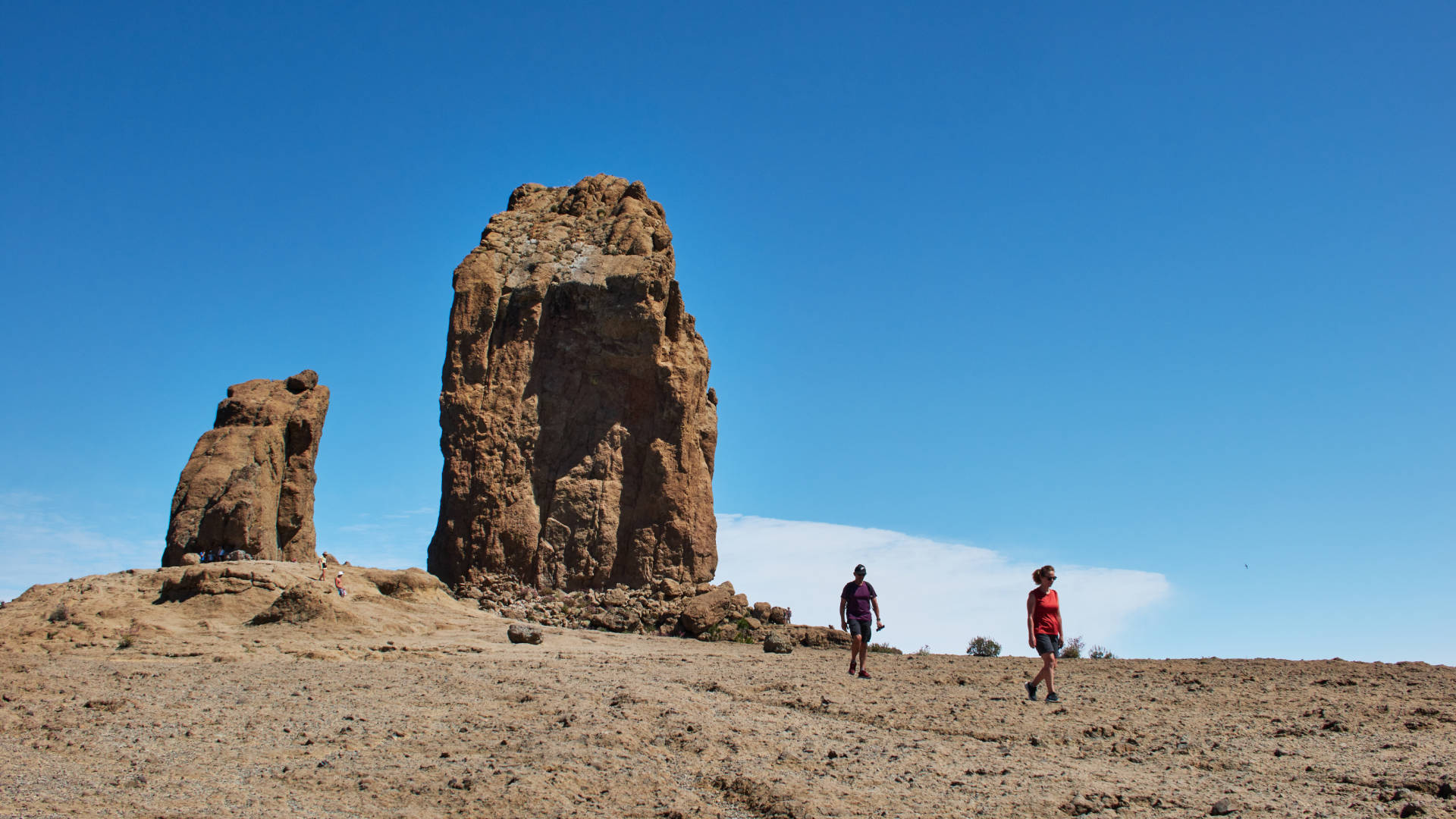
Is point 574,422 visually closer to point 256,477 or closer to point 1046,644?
point 256,477

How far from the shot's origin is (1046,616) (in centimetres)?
963

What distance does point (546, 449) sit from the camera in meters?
20.5

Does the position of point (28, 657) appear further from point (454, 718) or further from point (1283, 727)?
point (1283, 727)

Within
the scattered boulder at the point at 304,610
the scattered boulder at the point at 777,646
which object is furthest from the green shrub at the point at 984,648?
the scattered boulder at the point at 304,610

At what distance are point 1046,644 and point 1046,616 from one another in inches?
10.3

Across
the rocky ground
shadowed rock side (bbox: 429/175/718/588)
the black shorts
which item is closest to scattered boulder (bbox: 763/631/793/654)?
the rocky ground

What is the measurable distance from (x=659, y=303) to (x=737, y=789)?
15413 mm

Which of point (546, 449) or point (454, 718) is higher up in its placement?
point (546, 449)

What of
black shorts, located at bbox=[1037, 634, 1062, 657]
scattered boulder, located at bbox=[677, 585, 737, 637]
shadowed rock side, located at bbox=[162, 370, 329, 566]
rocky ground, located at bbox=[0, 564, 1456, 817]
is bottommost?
rocky ground, located at bbox=[0, 564, 1456, 817]

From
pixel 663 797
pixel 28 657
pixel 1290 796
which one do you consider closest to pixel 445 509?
pixel 28 657

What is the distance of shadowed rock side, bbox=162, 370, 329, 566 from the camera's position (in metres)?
18.7

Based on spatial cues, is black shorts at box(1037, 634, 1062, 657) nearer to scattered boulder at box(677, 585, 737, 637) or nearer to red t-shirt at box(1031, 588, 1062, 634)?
red t-shirt at box(1031, 588, 1062, 634)

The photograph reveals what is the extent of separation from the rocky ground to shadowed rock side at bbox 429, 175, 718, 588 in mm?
6329

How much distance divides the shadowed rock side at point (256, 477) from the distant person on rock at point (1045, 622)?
14875 mm
